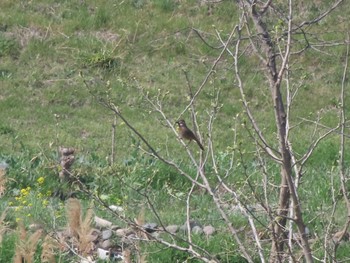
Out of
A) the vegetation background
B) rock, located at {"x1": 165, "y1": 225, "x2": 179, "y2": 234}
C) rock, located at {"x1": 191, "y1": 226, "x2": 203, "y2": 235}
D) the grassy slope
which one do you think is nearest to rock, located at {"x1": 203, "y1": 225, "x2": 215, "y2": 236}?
rock, located at {"x1": 191, "y1": 226, "x2": 203, "y2": 235}

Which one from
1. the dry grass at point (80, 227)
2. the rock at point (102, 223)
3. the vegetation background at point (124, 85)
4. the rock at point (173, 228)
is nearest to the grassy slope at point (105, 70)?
the vegetation background at point (124, 85)

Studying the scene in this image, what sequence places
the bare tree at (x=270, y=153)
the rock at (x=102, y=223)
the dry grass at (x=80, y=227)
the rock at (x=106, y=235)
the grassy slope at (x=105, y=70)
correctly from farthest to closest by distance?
1. the grassy slope at (x=105, y=70)
2. the rock at (x=102, y=223)
3. the rock at (x=106, y=235)
4. the bare tree at (x=270, y=153)
5. the dry grass at (x=80, y=227)

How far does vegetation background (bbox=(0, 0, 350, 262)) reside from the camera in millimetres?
9250

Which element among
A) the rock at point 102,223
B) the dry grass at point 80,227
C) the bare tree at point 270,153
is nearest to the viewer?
the dry grass at point 80,227


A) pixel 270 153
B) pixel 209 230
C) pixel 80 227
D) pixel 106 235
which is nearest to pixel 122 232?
pixel 106 235

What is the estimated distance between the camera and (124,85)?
36.1 feet

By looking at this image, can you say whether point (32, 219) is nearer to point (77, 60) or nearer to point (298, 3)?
point (77, 60)

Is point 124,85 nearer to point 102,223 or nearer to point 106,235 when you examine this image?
point 102,223

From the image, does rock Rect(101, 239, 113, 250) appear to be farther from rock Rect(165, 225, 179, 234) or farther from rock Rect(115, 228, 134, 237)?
rock Rect(165, 225, 179, 234)

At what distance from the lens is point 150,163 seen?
8.92 metres

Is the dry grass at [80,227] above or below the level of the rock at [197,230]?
above

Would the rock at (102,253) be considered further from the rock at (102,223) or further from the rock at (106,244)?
the rock at (102,223)

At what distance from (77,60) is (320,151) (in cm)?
406

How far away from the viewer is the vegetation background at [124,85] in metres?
9.25
